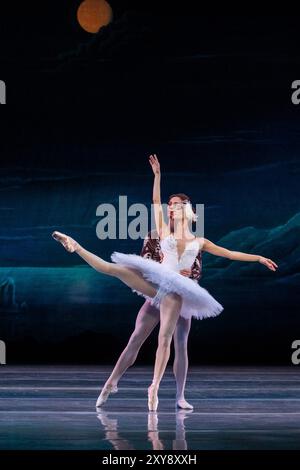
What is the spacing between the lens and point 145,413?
5156 mm

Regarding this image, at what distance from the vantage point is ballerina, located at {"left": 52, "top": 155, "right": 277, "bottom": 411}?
5.35 metres

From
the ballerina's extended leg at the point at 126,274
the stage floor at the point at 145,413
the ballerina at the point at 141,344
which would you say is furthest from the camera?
the ballerina at the point at 141,344

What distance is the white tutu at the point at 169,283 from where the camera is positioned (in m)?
5.39

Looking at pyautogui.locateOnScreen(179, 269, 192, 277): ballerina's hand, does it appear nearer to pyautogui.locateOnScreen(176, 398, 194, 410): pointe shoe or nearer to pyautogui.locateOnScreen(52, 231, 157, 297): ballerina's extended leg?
pyautogui.locateOnScreen(52, 231, 157, 297): ballerina's extended leg

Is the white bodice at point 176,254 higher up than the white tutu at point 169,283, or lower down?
higher up

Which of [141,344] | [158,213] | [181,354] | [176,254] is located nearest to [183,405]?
[181,354]

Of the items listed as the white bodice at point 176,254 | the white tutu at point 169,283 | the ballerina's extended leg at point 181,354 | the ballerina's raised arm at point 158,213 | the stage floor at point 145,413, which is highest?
the ballerina's raised arm at point 158,213

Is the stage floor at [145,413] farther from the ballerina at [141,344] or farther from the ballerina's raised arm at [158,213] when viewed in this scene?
the ballerina's raised arm at [158,213]

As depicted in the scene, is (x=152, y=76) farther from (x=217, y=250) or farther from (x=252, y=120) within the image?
(x=217, y=250)

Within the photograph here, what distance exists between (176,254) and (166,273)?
243 millimetres

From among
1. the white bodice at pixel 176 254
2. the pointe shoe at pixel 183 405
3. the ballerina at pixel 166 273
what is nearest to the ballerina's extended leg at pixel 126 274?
the ballerina at pixel 166 273

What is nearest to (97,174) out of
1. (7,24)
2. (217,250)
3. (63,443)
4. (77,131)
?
(77,131)

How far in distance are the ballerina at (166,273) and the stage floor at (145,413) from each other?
0.42 m

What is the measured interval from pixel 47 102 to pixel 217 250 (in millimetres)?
3981
